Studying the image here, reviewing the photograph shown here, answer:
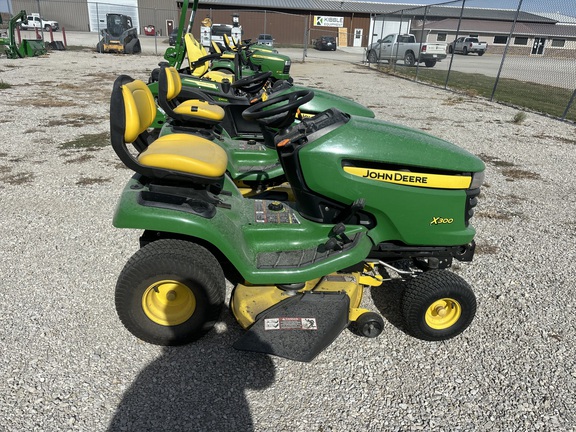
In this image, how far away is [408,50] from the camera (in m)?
19.3

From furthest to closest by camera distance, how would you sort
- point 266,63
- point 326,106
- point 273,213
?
point 266,63 < point 326,106 < point 273,213

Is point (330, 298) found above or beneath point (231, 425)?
above

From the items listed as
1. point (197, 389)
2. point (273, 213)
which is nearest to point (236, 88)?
point (273, 213)

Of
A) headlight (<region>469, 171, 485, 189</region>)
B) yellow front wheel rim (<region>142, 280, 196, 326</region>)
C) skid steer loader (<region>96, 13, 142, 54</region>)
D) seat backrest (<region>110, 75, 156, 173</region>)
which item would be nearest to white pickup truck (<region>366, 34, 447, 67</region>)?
skid steer loader (<region>96, 13, 142, 54</region>)

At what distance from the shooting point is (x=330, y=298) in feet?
7.74

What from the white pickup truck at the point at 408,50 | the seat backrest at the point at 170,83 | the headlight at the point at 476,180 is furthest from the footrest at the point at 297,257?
the white pickup truck at the point at 408,50

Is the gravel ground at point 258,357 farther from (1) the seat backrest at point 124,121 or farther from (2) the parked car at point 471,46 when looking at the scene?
(2) the parked car at point 471,46

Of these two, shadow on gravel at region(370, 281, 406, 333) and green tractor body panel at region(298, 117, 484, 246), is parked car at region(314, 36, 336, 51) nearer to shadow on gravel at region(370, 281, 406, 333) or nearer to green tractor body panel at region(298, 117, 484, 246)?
shadow on gravel at region(370, 281, 406, 333)

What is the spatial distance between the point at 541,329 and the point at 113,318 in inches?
102

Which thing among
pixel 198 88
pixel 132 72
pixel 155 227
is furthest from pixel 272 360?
pixel 132 72

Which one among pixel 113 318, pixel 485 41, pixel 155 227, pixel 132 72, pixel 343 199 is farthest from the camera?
pixel 485 41

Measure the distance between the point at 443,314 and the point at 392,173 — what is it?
2.92ft

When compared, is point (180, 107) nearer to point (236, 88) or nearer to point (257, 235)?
point (236, 88)

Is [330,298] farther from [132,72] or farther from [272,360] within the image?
[132,72]
